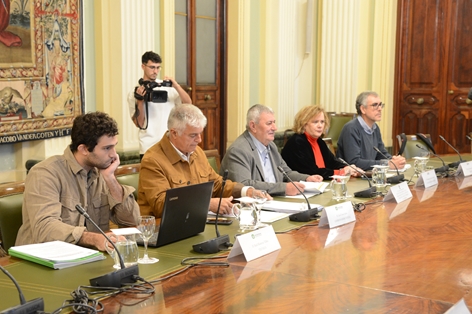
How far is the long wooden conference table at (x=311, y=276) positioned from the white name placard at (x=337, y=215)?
46 mm

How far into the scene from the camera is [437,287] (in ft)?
6.81

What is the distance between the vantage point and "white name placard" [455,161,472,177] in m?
4.61

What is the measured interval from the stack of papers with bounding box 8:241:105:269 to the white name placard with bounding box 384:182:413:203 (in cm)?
182

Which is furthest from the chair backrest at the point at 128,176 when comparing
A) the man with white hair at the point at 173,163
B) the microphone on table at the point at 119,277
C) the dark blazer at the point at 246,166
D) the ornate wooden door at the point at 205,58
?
the ornate wooden door at the point at 205,58

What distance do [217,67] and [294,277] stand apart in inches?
207

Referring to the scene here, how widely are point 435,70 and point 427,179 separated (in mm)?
4670

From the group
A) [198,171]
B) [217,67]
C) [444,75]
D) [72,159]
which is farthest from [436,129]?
[72,159]

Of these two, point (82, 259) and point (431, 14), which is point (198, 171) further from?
point (431, 14)

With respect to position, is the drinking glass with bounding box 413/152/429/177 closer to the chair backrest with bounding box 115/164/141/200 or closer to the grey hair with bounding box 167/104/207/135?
the grey hair with bounding box 167/104/207/135

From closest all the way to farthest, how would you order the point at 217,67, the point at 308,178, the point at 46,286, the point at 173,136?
the point at 46,286 → the point at 173,136 → the point at 308,178 → the point at 217,67

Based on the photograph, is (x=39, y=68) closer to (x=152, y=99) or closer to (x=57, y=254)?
(x=152, y=99)

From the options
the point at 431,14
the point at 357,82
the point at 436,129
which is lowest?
the point at 436,129

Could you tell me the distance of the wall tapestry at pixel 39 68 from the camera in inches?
186

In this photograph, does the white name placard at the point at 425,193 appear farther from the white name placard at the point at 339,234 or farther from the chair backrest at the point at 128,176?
the chair backrest at the point at 128,176
